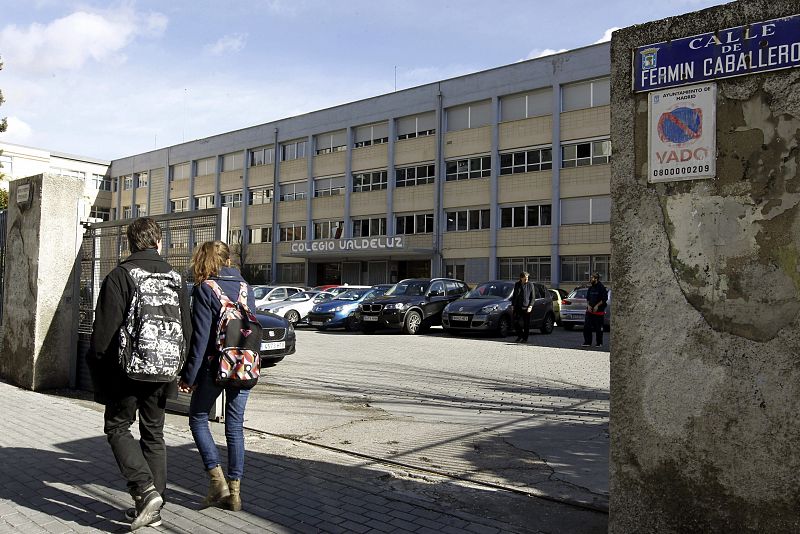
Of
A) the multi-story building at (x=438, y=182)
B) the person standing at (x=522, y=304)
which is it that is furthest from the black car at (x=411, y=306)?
the multi-story building at (x=438, y=182)

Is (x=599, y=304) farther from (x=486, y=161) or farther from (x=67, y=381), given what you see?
(x=486, y=161)

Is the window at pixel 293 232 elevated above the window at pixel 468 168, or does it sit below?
below

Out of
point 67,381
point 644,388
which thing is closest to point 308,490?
point 644,388

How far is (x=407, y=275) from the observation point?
1750 inches

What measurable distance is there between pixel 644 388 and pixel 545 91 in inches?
1430

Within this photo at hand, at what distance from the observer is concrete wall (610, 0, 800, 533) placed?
3271 mm

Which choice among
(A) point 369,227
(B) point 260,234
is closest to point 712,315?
(A) point 369,227

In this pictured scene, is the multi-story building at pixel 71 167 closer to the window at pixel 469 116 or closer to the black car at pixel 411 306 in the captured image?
the window at pixel 469 116

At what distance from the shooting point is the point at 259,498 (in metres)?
4.71

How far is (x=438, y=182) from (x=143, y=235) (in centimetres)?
3817

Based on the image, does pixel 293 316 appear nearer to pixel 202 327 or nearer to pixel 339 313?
pixel 339 313

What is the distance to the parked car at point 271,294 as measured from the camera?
23105 millimetres

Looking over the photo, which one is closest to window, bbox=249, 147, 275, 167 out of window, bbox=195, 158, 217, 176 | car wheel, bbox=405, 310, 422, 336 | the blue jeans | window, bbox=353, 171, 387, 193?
window, bbox=195, 158, 217, 176

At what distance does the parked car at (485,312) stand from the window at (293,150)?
3416 cm
